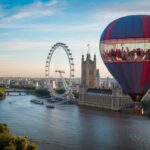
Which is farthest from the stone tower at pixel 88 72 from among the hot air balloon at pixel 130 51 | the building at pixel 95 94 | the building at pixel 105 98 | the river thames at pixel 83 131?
the hot air balloon at pixel 130 51

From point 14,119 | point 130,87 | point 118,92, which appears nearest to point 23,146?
point 130,87

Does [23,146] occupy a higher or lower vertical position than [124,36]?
lower

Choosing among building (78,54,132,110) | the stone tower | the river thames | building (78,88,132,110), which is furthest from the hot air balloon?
the stone tower

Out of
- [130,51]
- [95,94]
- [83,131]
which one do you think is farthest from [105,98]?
[130,51]

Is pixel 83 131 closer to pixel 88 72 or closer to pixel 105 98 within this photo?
pixel 105 98

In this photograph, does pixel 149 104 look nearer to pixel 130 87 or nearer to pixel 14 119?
pixel 14 119

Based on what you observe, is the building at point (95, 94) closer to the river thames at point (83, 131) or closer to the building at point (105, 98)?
the building at point (105, 98)
